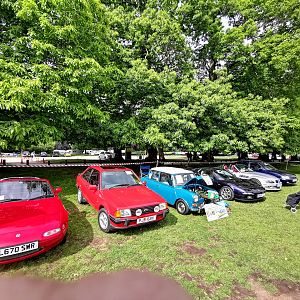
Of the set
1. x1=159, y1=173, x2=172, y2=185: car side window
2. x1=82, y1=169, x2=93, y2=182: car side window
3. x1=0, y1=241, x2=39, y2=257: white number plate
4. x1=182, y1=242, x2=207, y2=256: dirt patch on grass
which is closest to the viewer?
x1=0, y1=241, x2=39, y2=257: white number plate

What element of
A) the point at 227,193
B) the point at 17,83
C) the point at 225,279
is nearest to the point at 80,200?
the point at 17,83

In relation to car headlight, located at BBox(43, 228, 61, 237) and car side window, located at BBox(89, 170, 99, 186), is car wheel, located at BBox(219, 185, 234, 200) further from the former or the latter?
car headlight, located at BBox(43, 228, 61, 237)

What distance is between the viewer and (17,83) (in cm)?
676

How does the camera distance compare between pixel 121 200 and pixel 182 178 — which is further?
pixel 182 178

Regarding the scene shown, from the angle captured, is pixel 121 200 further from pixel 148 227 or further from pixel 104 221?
pixel 148 227

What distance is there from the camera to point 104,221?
17.3ft

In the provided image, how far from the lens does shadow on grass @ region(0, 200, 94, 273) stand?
382cm

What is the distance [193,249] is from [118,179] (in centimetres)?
295

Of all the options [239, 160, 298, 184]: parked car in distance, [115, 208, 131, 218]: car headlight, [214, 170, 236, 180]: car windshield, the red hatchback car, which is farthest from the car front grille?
[239, 160, 298, 184]: parked car in distance

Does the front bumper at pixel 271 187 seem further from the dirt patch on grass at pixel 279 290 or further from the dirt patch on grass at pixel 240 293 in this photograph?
the dirt patch on grass at pixel 240 293

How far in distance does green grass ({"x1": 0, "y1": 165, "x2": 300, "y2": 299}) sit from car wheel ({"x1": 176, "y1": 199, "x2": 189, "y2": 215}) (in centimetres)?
25

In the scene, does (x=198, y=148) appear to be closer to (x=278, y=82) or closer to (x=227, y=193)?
(x=227, y=193)

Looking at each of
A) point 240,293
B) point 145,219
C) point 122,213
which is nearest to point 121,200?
point 122,213

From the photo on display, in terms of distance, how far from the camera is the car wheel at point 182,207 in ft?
22.3
